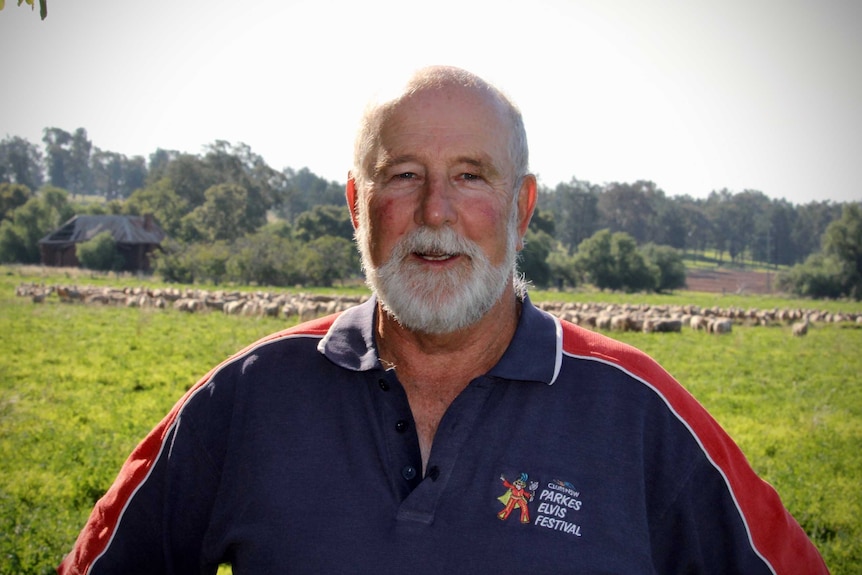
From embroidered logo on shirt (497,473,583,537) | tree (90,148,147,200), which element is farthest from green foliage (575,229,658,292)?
tree (90,148,147,200)

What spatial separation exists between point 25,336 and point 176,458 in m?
19.6

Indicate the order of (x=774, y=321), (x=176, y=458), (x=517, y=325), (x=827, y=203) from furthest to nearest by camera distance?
(x=827, y=203) < (x=774, y=321) < (x=517, y=325) < (x=176, y=458)

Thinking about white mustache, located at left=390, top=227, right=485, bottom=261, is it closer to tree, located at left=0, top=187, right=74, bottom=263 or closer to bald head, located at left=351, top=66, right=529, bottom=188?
bald head, located at left=351, top=66, right=529, bottom=188

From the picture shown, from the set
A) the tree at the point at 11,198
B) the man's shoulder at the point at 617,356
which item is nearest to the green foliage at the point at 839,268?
the man's shoulder at the point at 617,356

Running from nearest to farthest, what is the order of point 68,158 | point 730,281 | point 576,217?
point 730,281 < point 576,217 < point 68,158

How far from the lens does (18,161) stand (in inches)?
4781

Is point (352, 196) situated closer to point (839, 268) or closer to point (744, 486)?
point (744, 486)

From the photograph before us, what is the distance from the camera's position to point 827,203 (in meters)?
123

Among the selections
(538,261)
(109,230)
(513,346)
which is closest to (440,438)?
(513,346)

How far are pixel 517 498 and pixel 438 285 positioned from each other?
74 centimetres

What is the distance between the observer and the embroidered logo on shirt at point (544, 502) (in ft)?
6.60

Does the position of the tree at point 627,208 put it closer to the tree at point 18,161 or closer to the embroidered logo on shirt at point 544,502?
the tree at point 18,161

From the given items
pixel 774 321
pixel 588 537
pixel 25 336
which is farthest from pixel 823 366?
pixel 25 336

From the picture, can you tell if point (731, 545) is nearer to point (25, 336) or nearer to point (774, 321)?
point (25, 336)
